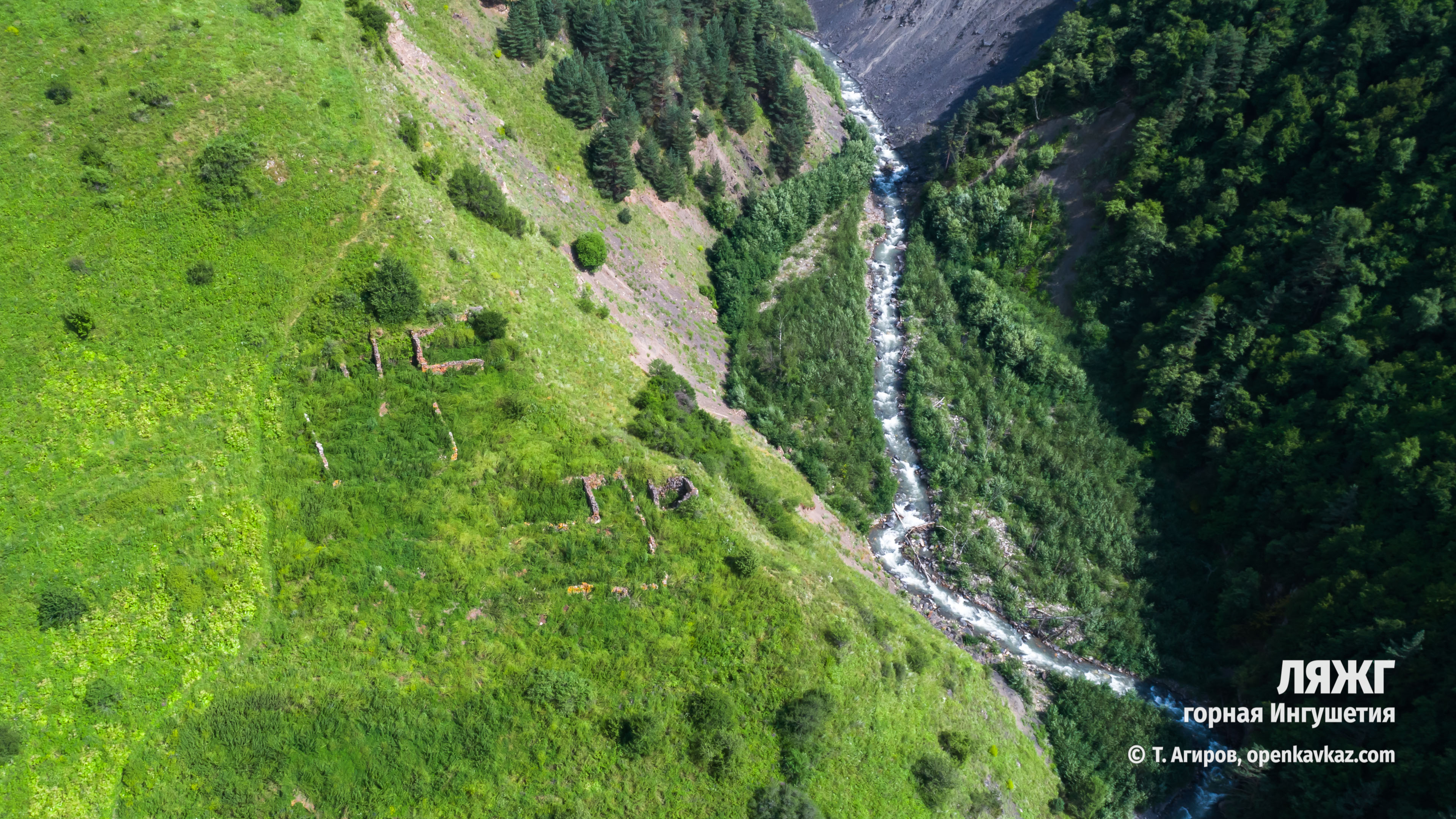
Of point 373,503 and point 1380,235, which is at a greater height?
point 1380,235

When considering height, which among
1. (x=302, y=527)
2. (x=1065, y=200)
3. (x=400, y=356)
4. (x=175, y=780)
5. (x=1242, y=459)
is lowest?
(x=175, y=780)

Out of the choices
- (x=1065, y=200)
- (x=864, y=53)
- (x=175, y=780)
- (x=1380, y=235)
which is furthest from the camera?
(x=864, y=53)

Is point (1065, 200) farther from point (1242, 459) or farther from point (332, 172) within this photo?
point (332, 172)

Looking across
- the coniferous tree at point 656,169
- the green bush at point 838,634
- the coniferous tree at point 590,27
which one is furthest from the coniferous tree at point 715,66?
the green bush at point 838,634

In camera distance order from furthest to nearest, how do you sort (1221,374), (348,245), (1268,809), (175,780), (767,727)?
1. (1221,374)
2. (348,245)
3. (1268,809)
4. (767,727)
5. (175,780)

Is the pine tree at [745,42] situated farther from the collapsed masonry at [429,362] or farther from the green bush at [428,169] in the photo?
the collapsed masonry at [429,362]

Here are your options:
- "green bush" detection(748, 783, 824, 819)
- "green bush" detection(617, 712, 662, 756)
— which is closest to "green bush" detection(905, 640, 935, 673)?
"green bush" detection(748, 783, 824, 819)

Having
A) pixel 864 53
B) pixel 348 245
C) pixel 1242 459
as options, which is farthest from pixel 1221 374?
pixel 864 53
